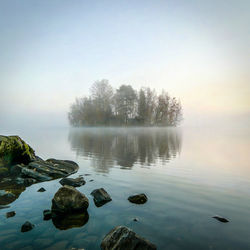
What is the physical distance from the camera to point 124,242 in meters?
4.14

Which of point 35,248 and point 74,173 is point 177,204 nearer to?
point 35,248

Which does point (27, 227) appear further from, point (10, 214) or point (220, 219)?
point (220, 219)

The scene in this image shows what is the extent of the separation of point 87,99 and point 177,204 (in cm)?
10719

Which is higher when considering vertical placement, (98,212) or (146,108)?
(146,108)

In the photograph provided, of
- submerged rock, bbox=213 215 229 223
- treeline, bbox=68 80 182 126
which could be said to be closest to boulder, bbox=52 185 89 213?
submerged rock, bbox=213 215 229 223

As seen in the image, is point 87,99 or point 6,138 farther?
point 87,99

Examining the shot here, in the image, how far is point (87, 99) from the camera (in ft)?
357

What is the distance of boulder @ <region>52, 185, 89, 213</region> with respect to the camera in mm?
6363

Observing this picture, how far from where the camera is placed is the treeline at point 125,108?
312ft

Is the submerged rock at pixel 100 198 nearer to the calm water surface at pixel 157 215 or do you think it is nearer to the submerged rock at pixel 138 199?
the calm water surface at pixel 157 215

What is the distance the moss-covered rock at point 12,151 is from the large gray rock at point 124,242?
11.3 meters

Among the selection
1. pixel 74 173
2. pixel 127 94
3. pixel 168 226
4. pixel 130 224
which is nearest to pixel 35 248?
pixel 130 224

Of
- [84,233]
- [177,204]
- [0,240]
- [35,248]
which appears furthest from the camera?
[177,204]

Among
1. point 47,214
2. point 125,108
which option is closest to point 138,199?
point 47,214
